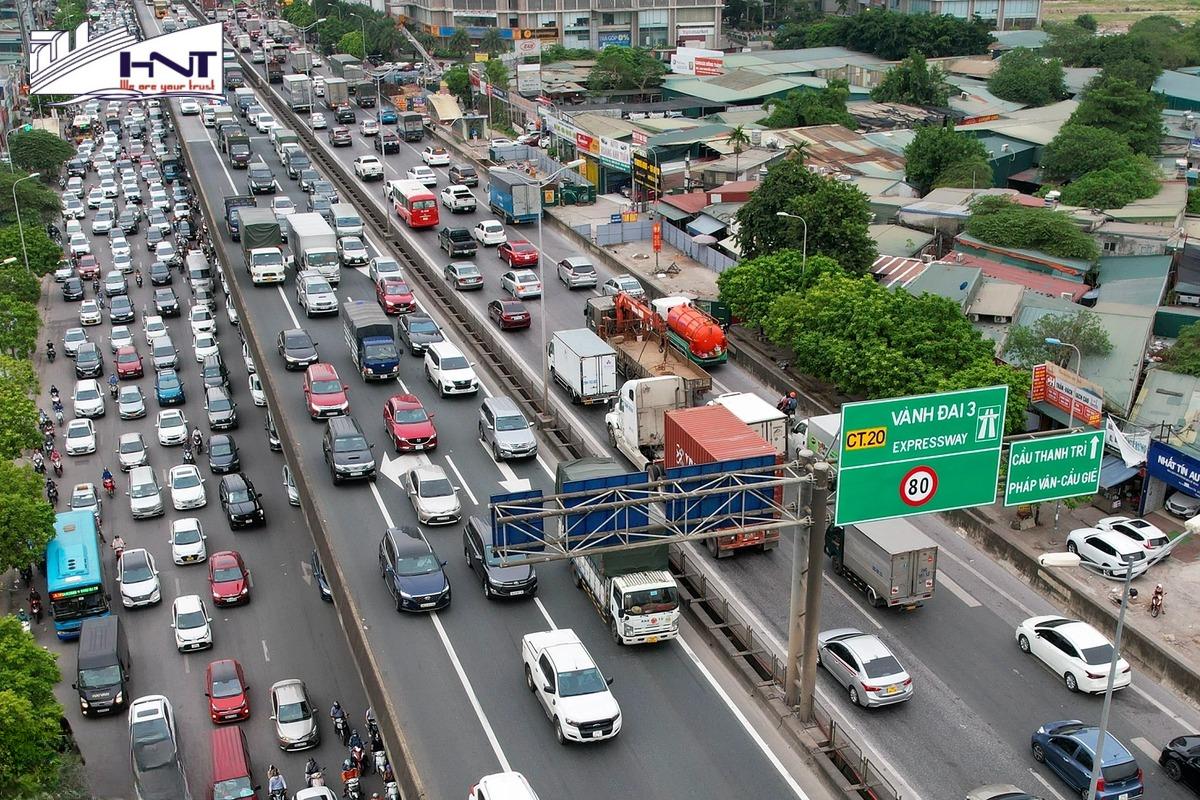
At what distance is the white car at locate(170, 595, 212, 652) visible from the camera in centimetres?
4044

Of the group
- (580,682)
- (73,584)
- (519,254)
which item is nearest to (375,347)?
(73,584)

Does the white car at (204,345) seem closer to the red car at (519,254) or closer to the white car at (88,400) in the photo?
the white car at (88,400)

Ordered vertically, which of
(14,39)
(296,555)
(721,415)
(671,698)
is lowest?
(296,555)

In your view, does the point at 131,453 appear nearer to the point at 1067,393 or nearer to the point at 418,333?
the point at 418,333

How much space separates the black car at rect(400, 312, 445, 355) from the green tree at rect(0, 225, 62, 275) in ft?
108

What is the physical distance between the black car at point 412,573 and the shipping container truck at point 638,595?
14.7 ft

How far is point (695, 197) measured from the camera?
83.1 m

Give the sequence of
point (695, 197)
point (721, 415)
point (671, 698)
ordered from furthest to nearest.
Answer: point (695, 197)
point (721, 415)
point (671, 698)

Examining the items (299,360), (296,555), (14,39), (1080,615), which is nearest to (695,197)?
(299,360)

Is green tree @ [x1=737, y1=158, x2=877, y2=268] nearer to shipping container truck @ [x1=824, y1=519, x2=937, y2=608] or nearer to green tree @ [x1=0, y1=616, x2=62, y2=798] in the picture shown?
shipping container truck @ [x1=824, y1=519, x2=937, y2=608]

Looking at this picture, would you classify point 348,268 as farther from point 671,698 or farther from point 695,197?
point 671,698

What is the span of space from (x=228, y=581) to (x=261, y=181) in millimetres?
48402

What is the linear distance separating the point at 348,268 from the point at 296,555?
84.3ft

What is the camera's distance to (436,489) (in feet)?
133
